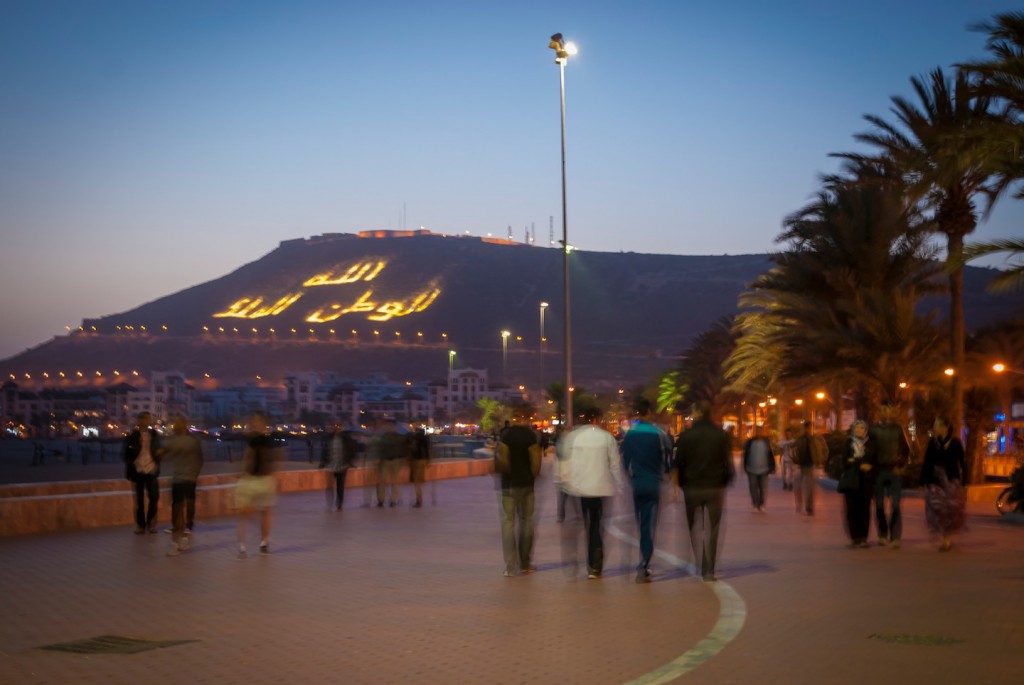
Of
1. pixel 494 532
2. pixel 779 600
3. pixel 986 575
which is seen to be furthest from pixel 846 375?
pixel 779 600

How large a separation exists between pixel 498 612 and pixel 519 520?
2478 mm

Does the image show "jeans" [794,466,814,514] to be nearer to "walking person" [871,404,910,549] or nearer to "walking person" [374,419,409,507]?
"walking person" [871,404,910,549]

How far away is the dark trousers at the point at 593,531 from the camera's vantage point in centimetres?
1207

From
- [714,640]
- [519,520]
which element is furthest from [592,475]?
[714,640]

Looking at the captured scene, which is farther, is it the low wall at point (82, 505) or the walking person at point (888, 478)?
the low wall at point (82, 505)

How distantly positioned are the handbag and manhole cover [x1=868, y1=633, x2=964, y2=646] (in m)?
6.42

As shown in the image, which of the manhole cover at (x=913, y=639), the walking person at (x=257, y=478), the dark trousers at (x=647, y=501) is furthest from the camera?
the walking person at (x=257, y=478)

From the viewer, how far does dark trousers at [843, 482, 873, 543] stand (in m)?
15.1

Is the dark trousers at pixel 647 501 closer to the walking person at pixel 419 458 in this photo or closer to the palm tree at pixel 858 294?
the walking person at pixel 419 458

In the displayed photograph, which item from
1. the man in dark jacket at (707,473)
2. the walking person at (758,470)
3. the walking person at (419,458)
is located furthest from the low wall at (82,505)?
the man in dark jacket at (707,473)

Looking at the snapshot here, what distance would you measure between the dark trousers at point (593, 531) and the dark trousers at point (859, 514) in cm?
427

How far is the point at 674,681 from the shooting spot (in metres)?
7.20

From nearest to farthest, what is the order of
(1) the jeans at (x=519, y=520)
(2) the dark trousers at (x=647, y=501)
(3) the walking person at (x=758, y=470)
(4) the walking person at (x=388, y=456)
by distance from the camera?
(2) the dark trousers at (x=647, y=501)
(1) the jeans at (x=519, y=520)
(3) the walking person at (x=758, y=470)
(4) the walking person at (x=388, y=456)

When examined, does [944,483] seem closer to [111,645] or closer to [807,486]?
[807,486]
